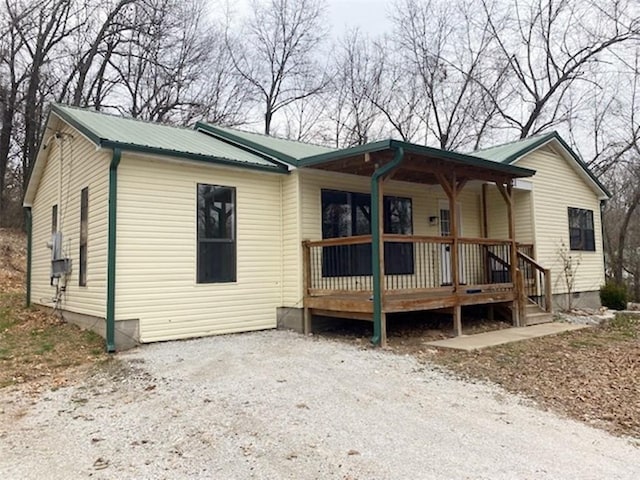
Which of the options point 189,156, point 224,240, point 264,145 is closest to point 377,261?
point 224,240

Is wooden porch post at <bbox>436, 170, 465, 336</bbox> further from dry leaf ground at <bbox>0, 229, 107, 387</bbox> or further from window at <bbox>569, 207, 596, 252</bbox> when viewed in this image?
window at <bbox>569, 207, 596, 252</bbox>

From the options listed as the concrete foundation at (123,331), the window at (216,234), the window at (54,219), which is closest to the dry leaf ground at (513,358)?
the concrete foundation at (123,331)

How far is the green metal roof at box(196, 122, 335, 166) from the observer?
29.9 feet

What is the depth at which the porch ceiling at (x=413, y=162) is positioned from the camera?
24.3ft

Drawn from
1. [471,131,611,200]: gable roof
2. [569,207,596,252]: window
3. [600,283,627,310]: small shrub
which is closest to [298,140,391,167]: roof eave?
[471,131,611,200]: gable roof

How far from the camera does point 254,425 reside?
13.6 ft

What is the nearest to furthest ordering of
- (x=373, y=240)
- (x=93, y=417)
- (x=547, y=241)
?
(x=93, y=417), (x=373, y=240), (x=547, y=241)

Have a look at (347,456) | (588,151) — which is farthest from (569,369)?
(588,151)

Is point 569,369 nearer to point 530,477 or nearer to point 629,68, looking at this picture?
point 530,477

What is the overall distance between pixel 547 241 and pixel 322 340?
7.33 m

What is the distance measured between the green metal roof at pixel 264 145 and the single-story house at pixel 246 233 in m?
0.06

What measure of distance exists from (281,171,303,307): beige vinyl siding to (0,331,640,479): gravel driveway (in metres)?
2.66

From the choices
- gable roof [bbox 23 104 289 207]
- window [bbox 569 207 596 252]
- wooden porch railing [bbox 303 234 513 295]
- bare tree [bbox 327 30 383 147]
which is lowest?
wooden porch railing [bbox 303 234 513 295]

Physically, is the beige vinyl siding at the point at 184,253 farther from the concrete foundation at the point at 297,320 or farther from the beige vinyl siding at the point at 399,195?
Answer: the beige vinyl siding at the point at 399,195
